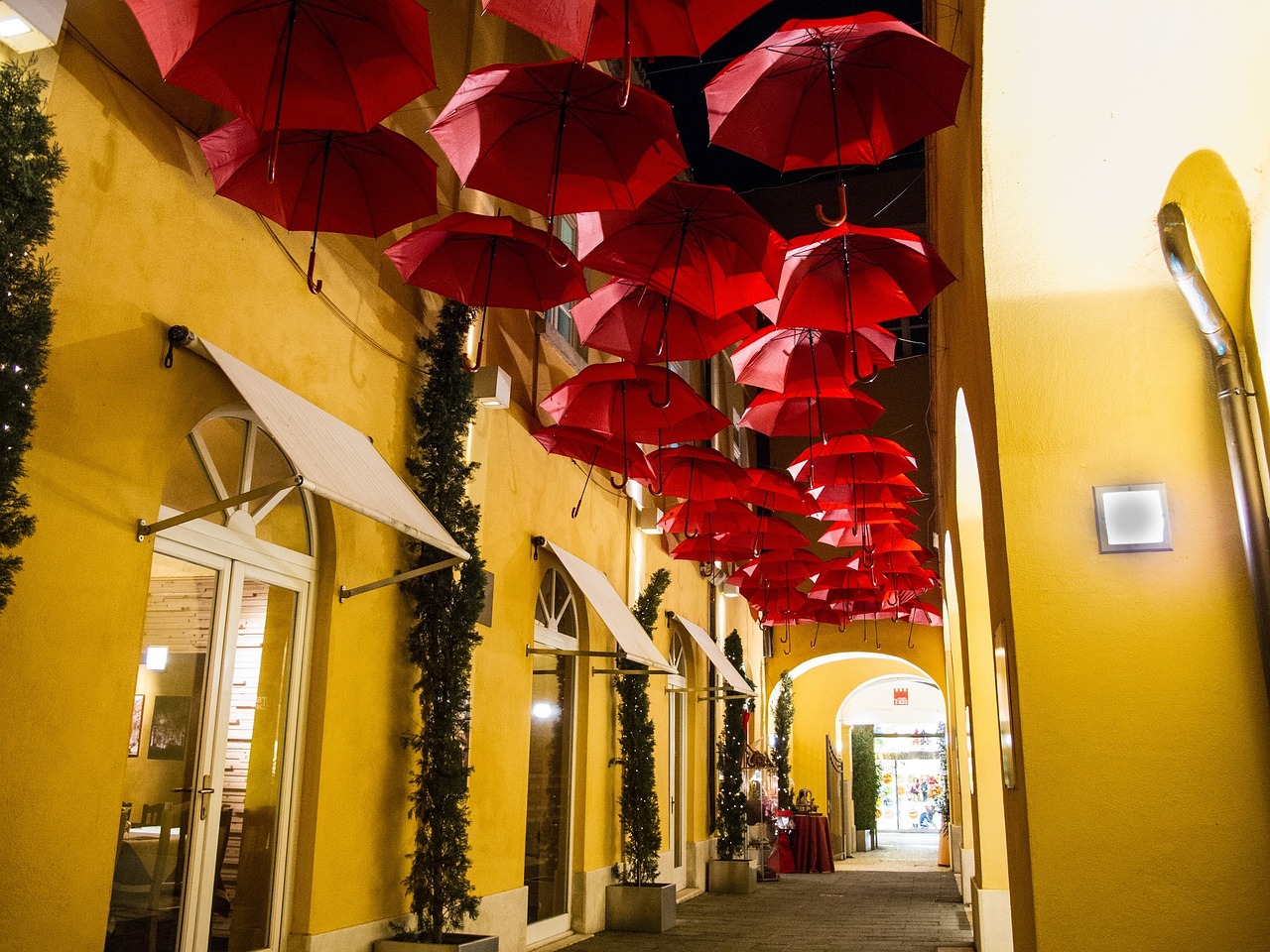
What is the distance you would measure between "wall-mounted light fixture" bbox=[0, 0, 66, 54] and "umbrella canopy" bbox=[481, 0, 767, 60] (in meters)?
1.59

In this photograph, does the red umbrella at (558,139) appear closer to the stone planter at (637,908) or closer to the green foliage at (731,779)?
the stone planter at (637,908)

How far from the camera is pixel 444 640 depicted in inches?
259

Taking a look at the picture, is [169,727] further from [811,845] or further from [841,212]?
[811,845]

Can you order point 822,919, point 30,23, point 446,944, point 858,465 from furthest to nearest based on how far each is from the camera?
1. point 822,919
2. point 858,465
3. point 446,944
4. point 30,23

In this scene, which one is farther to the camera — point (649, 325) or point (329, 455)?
point (649, 325)

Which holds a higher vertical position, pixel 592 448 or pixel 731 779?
pixel 592 448

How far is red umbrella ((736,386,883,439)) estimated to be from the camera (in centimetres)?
845

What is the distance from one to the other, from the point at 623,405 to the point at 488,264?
156 cm

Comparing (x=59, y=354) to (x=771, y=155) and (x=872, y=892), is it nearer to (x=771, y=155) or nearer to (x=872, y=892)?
(x=771, y=155)

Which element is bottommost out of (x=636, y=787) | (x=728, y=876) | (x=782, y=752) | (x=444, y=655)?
(x=728, y=876)

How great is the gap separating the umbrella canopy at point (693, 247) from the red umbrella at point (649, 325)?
0.82 metres

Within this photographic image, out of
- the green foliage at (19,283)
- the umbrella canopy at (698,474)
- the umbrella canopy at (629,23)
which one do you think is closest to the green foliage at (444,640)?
the umbrella canopy at (698,474)

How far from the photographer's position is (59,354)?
402 centimetres

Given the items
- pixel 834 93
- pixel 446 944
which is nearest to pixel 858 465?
pixel 834 93
